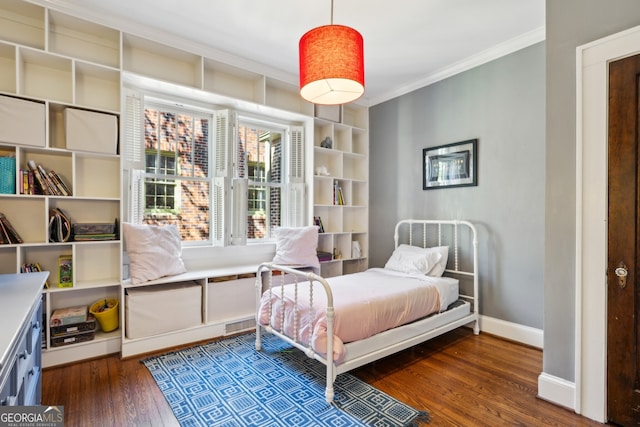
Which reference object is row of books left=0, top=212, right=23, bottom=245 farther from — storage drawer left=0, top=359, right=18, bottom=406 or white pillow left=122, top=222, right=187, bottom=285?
storage drawer left=0, top=359, right=18, bottom=406

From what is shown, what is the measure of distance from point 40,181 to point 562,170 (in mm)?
3698

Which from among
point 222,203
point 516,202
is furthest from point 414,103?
point 222,203

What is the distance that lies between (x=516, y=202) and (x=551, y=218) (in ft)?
3.47

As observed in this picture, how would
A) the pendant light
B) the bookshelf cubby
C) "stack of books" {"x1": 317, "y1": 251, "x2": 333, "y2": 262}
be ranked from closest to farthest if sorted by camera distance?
the pendant light → "stack of books" {"x1": 317, "y1": 251, "x2": 333, "y2": 262} → the bookshelf cubby

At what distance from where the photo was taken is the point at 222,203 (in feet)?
11.6

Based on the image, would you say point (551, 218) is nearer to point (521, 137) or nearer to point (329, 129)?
point (521, 137)

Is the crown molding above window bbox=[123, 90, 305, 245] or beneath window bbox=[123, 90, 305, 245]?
above

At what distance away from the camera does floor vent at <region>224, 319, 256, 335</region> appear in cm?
319

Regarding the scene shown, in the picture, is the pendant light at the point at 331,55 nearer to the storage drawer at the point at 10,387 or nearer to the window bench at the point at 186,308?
the storage drawer at the point at 10,387

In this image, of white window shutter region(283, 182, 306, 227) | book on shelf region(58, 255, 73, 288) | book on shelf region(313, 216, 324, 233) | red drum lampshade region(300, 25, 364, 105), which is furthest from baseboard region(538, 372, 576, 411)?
book on shelf region(58, 255, 73, 288)

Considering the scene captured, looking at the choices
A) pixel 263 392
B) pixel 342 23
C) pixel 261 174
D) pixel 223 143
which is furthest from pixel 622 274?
pixel 223 143

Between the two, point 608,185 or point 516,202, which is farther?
point 516,202

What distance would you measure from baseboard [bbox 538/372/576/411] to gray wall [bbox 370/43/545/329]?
37.9 inches

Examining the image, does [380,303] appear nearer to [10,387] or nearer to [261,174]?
[10,387]
